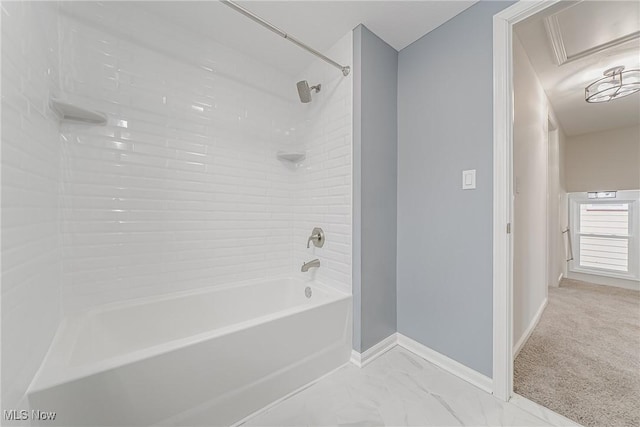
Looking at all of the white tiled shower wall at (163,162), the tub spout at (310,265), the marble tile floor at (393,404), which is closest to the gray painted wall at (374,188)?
the marble tile floor at (393,404)

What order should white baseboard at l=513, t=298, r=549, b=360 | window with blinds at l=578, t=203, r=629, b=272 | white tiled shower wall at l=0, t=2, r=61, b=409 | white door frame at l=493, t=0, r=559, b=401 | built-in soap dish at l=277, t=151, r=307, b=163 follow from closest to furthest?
1. white tiled shower wall at l=0, t=2, r=61, b=409
2. white door frame at l=493, t=0, r=559, b=401
3. white baseboard at l=513, t=298, r=549, b=360
4. built-in soap dish at l=277, t=151, r=307, b=163
5. window with blinds at l=578, t=203, r=629, b=272

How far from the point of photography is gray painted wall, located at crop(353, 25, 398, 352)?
168 cm

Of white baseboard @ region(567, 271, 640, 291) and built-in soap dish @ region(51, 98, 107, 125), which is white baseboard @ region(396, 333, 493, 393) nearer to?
built-in soap dish @ region(51, 98, 107, 125)

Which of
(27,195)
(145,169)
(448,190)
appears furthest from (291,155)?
(27,195)

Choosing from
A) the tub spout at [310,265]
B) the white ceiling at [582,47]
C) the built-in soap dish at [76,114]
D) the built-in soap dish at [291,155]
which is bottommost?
the tub spout at [310,265]

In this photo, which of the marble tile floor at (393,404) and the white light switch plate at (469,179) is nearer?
the marble tile floor at (393,404)

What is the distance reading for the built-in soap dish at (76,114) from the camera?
1.20 metres

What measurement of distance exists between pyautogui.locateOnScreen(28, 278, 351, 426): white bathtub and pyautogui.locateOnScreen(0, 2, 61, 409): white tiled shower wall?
138 mm

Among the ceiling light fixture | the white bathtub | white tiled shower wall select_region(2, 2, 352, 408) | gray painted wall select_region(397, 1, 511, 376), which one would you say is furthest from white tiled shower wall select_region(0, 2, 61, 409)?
the ceiling light fixture

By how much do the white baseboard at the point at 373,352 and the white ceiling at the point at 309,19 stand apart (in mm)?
2247

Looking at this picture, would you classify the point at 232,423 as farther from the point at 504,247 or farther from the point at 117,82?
the point at 117,82

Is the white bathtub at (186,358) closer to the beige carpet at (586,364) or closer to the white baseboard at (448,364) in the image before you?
the white baseboard at (448,364)

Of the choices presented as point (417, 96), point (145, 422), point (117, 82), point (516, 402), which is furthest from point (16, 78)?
point (516, 402)

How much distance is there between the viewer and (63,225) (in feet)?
4.33
